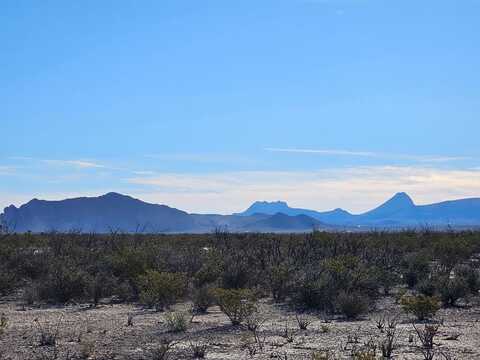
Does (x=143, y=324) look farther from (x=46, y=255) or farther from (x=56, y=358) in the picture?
(x=46, y=255)

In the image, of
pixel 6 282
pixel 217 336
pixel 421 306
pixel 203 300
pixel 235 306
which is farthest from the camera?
pixel 6 282

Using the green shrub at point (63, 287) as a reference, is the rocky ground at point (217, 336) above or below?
below

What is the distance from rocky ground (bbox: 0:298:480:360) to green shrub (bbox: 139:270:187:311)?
0.42 metres

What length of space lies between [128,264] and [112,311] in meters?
4.57

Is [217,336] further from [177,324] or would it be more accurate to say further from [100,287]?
[100,287]

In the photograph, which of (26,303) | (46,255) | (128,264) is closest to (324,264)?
(128,264)

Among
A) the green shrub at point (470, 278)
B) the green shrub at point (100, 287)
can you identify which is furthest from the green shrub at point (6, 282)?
the green shrub at point (470, 278)

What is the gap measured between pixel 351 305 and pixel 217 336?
388cm

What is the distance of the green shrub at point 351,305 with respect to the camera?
672 inches

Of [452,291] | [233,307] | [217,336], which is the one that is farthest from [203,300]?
[452,291]

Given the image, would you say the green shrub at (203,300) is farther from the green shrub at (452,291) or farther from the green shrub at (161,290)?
the green shrub at (452,291)

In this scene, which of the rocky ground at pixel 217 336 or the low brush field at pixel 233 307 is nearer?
the rocky ground at pixel 217 336

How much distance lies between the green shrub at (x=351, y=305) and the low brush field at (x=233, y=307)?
0.09ft

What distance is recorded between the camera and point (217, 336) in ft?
48.0
